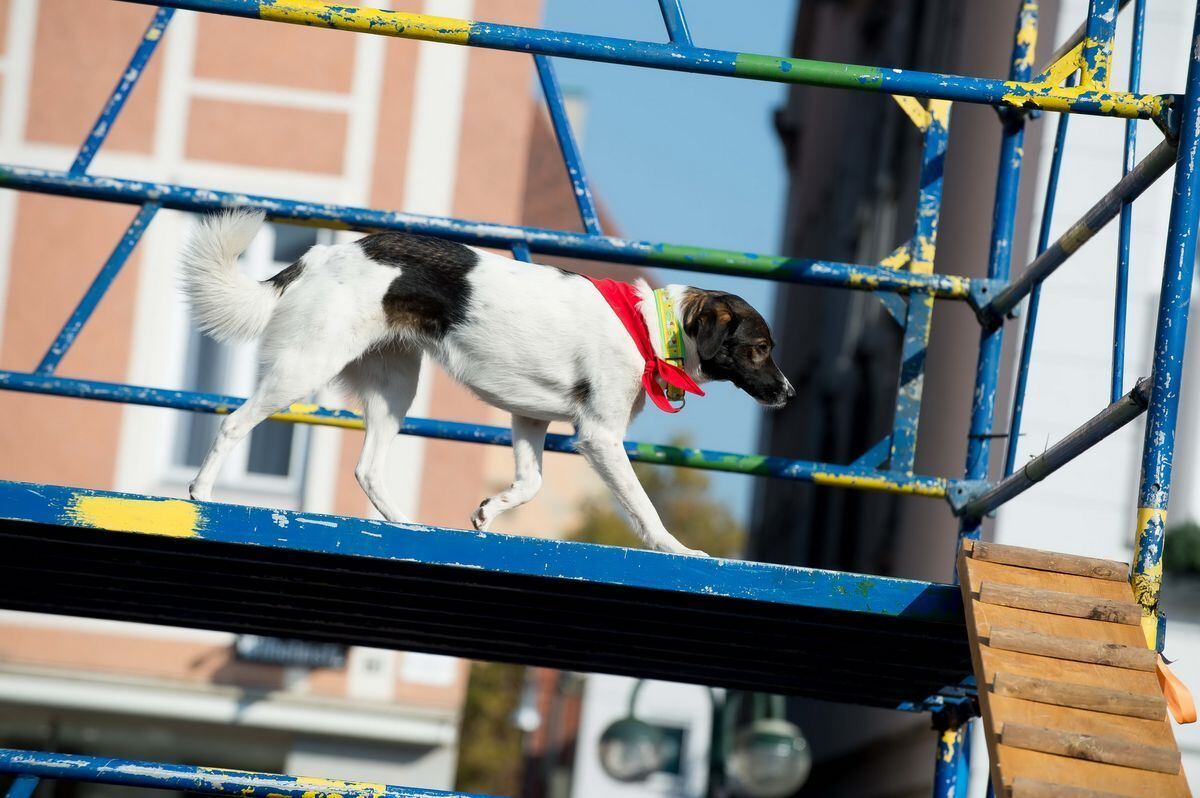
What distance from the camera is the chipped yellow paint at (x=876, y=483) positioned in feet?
13.8

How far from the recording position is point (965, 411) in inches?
331

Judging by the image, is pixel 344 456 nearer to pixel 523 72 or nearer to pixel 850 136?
pixel 523 72

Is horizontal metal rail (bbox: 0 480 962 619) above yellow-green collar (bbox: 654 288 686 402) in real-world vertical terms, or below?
below

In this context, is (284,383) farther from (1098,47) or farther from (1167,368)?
(1098,47)

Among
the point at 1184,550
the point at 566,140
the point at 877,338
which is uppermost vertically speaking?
the point at 877,338

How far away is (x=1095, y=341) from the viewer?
7219 mm

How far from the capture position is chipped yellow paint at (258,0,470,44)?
11.2 ft

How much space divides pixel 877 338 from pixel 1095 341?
5123 mm

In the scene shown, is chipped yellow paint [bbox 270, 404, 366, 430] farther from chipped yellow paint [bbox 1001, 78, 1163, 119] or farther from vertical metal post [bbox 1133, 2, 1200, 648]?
vertical metal post [bbox 1133, 2, 1200, 648]

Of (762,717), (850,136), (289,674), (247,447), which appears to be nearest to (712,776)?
(762,717)

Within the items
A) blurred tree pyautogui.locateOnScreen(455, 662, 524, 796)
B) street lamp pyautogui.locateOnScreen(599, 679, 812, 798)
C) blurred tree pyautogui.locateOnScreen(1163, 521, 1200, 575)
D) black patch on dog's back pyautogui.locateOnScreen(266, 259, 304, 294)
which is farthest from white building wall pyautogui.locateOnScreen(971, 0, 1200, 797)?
blurred tree pyautogui.locateOnScreen(455, 662, 524, 796)

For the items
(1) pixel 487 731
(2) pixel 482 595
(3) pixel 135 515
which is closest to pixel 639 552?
(2) pixel 482 595

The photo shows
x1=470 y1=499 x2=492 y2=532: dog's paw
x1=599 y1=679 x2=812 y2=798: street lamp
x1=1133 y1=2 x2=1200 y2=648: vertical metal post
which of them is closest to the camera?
x1=1133 y1=2 x2=1200 y2=648: vertical metal post

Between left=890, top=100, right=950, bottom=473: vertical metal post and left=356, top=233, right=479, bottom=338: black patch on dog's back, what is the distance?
1.32 metres
